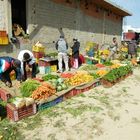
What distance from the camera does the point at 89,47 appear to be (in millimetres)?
16766

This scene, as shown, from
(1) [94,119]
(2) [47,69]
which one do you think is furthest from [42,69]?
(1) [94,119]

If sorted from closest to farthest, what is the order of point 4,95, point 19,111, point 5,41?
1. point 19,111
2. point 4,95
3. point 5,41

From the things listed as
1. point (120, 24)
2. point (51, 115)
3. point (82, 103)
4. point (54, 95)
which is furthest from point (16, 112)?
point (120, 24)

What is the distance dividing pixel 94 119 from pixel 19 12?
8.03 meters

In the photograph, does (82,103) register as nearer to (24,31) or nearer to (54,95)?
(54,95)

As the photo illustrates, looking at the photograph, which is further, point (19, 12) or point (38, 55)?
point (19, 12)

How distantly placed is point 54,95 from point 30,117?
1.23 metres

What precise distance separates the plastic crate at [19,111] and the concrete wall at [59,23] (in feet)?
19.1

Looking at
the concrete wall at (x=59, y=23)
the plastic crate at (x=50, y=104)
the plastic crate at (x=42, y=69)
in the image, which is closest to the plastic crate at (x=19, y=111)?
the plastic crate at (x=50, y=104)

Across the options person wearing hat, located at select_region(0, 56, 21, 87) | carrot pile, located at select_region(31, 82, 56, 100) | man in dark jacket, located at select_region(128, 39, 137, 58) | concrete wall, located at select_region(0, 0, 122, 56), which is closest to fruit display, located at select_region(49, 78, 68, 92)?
carrot pile, located at select_region(31, 82, 56, 100)

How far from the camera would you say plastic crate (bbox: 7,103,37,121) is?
6035mm

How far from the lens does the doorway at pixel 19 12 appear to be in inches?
475

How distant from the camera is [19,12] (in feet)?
40.5

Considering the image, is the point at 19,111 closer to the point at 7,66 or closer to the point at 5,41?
the point at 7,66
